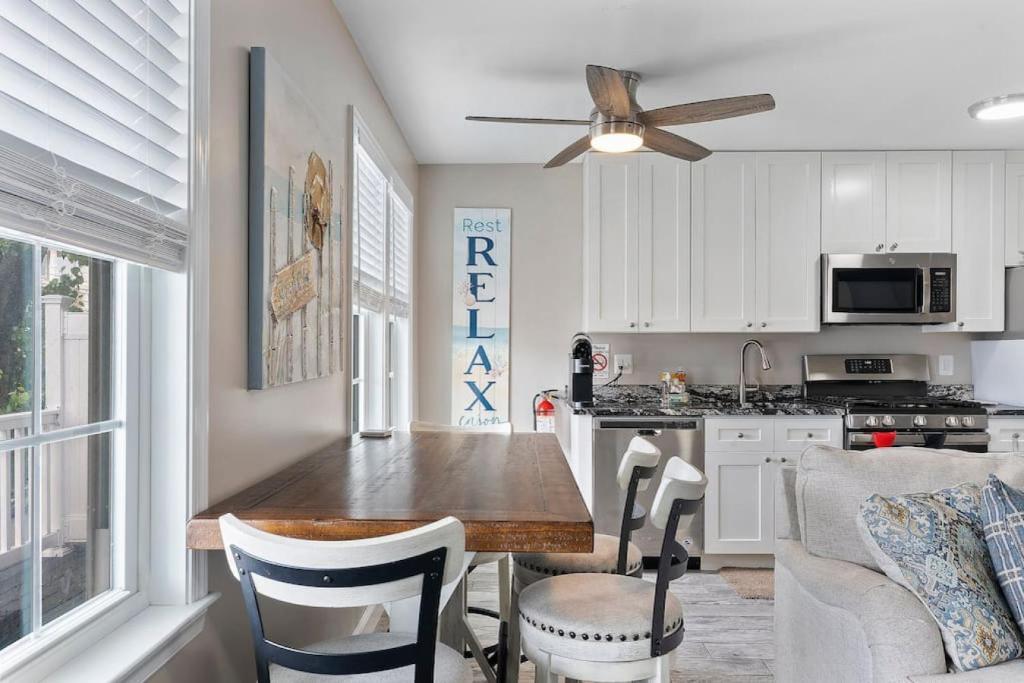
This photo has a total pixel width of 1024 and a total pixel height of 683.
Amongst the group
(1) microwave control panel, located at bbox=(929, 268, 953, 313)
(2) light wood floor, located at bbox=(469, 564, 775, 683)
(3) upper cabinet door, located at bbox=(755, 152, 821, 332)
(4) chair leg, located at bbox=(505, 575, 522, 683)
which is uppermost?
(3) upper cabinet door, located at bbox=(755, 152, 821, 332)

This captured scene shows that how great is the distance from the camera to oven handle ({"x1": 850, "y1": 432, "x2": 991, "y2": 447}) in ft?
12.0

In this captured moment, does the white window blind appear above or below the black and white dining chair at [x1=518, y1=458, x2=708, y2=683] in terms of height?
above

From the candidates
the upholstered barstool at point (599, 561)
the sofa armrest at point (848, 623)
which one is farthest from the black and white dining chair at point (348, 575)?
the sofa armrest at point (848, 623)

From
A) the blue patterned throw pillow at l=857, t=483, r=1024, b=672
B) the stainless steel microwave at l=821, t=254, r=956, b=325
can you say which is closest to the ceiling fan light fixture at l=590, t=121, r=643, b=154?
the blue patterned throw pillow at l=857, t=483, r=1024, b=672

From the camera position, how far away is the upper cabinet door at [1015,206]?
13.6 feet

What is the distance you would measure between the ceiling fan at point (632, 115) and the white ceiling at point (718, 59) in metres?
0.25

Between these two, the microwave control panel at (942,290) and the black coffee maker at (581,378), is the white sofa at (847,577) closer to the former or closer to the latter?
the black coffee maker at (581,378)

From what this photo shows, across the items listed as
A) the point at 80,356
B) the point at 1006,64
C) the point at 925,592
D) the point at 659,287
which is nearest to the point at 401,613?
the point at 80,356

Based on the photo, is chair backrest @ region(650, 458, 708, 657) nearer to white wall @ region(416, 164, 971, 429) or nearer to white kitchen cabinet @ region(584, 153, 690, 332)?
white kitchen cabinet @ region(584, 153, 690, 332)

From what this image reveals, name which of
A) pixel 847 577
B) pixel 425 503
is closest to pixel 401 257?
pixel 425 503

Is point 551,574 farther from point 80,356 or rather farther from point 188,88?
point 188,88

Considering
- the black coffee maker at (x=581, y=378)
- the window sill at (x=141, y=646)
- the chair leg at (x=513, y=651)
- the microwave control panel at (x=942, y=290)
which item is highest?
the microwave control panel at (x=942, y=290)

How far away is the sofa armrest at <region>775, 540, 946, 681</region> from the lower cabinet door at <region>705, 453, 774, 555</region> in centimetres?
174

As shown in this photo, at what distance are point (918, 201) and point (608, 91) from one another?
2.77 meters
